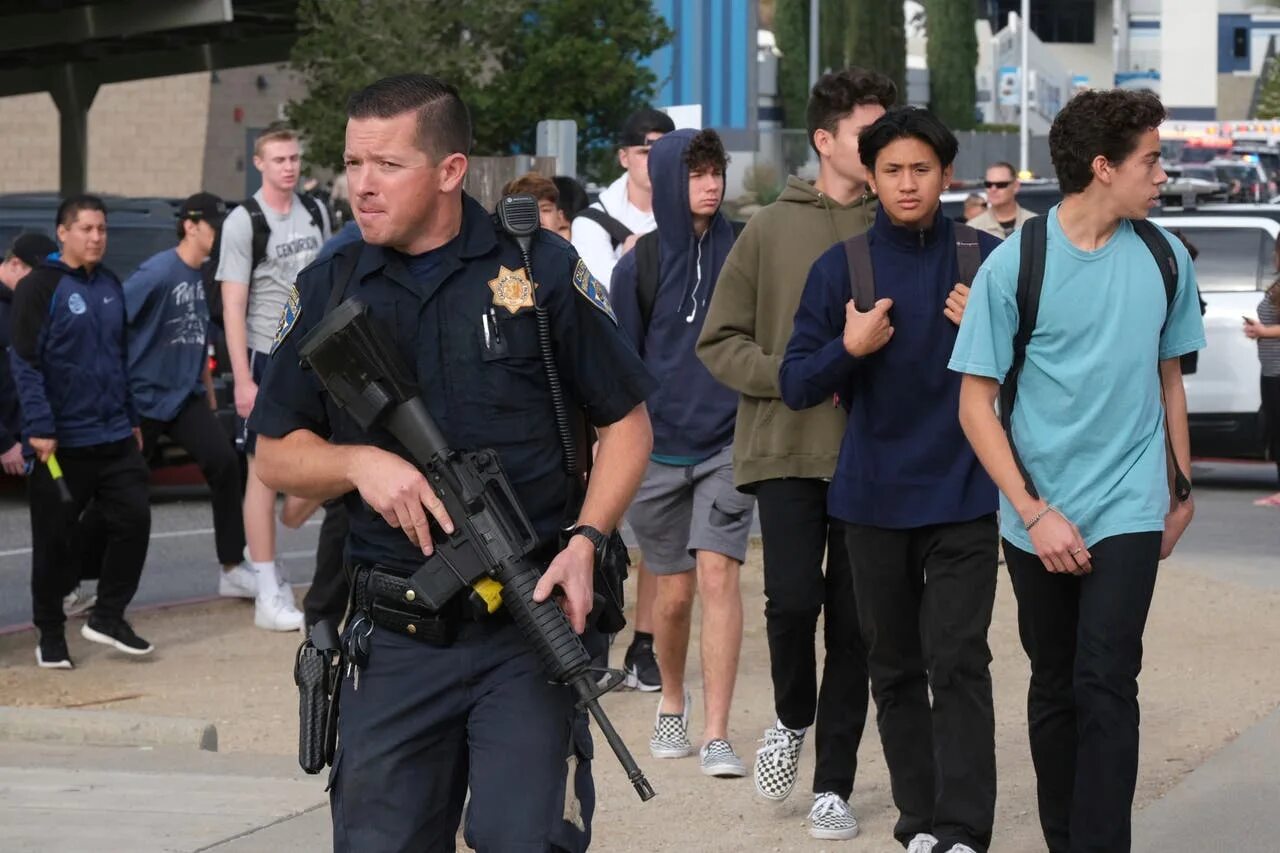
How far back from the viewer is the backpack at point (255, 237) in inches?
360

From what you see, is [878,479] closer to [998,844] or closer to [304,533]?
[998,844]

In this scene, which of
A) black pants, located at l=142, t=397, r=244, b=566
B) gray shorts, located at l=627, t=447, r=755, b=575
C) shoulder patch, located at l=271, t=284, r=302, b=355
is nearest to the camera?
shoulder patch, located at l=271, t=284, r=302, b=355

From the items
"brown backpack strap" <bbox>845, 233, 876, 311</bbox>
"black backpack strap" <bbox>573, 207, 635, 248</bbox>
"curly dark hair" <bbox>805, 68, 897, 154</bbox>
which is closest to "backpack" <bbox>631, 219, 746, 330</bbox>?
"curly dark hair" <bbox>805, 68, 897, 154</bbox>

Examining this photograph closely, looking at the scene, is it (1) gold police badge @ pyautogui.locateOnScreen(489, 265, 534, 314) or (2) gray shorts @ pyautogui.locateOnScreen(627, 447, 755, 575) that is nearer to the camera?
(1) gold police badge @ pyautogui.locateOnScreen(489, 265, 534, 314)

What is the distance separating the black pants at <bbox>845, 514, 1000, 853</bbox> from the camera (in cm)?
523

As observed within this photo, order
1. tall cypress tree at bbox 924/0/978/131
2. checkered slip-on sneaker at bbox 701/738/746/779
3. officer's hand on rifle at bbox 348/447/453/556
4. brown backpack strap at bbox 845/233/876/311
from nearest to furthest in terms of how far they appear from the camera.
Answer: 1. officer's hand on rifle at bbox 348/447/453/556
2. brown backpack strap at bbox 845/233/876/311
3. checkered slip-on sneaker at bbox 701/738/746/779
4. tall cypress tree at bbox 924/0/978/131

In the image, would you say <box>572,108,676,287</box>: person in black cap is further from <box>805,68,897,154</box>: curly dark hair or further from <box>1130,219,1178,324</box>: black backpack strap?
<box>1130,219,1178,324</box>: black backpack strap

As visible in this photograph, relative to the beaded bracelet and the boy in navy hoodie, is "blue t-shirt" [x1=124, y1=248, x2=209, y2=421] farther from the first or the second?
the beaded bracelet

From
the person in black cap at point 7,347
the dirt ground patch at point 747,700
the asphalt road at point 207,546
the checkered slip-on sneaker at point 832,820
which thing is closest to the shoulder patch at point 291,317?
the dirt ground patch at point 747,700

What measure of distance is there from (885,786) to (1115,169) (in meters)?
2.38

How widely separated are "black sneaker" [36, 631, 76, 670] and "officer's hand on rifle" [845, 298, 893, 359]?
4.44 metres

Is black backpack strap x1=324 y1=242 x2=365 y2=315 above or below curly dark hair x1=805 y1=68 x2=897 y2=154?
below

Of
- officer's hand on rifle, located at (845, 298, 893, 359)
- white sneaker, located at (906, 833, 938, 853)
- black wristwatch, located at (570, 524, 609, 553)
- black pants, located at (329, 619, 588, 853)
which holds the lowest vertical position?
white sneaker, located at (906, 833, 938, 853)

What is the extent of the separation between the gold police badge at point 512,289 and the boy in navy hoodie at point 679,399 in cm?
294
